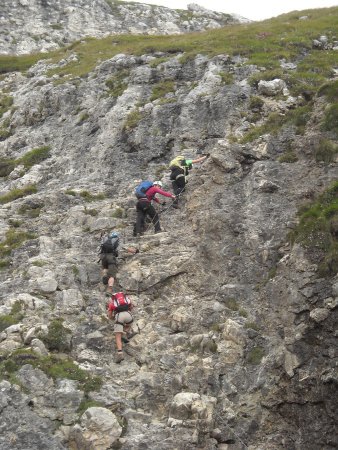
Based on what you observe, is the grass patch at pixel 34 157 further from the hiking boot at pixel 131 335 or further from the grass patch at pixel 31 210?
the hiking boot at pixel 131 335

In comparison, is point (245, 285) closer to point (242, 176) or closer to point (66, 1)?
point (242, 176)

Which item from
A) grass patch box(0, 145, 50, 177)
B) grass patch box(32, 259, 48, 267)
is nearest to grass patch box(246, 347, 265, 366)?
grass patch box(32, 259, 48, 267)

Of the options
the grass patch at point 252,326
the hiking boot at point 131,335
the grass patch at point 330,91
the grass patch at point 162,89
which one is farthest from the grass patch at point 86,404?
the grass patch at point 162,89

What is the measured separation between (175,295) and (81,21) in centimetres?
6333

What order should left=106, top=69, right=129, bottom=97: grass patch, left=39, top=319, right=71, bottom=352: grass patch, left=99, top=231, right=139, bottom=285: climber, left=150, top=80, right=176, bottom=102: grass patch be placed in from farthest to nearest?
left=106, top=69, right=129, bottom=97: grass patch
left=150, top=80, right=176, bottom=102: grass patch
left=99, top=231, right=139, bottom=285: climber
left=39, top=319, right=71, bottom=352: grass patch

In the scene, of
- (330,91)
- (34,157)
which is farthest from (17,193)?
(330,91)

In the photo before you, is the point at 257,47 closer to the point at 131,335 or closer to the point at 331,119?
the point at 331,119

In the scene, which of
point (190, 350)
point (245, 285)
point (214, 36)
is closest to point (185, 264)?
point (245, 285)

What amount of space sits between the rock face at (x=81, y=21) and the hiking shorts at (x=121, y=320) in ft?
186

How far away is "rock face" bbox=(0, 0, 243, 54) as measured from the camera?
6988 cm

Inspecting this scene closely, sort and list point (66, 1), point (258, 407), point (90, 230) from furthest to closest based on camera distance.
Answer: point (66, 1), point (90, 230), point (258, 407)

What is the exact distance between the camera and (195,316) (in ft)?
62.2

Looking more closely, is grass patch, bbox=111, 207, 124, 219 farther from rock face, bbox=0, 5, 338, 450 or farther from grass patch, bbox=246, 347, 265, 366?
grass patch, bbox=246, 347, 265, 366

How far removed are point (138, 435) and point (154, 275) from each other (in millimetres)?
7096
